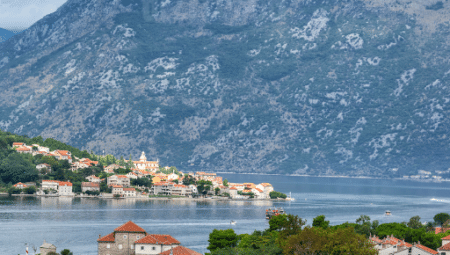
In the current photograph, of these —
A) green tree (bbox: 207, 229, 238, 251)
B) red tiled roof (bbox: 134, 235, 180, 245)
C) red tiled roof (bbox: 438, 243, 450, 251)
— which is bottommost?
red tiled roof (bbox: 438, 243, 450, 251)

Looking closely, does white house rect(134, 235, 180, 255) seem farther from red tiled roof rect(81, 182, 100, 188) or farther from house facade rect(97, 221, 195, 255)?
red tiled roof rect(81, 182, 100, 188)

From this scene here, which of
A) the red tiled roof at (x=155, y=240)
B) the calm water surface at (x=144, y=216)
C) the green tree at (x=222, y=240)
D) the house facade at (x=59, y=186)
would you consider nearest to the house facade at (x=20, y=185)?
the house facade at (x=59, y=186)

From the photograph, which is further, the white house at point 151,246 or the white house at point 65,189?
the white house at point 65,189

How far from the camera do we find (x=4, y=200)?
6358 inches

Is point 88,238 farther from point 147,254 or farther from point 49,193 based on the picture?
point 49,193

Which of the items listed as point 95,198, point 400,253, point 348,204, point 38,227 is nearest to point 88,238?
point 38,227

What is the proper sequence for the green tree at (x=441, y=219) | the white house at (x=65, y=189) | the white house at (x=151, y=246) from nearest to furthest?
the white house at (x=151, y=246) → the green tree at (x=441, y=219) → the white house at (x=65, y=189)

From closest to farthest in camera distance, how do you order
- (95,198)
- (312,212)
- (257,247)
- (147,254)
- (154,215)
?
(147,254) → (257,247) → (154,215) → (312,212) → (95,198)

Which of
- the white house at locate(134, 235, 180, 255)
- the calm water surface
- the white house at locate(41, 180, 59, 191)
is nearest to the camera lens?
the white house at locate(134, 235, 180, 255)

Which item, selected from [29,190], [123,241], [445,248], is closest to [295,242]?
[123,241]

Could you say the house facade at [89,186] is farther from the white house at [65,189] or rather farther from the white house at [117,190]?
A: the white house at [117,190]

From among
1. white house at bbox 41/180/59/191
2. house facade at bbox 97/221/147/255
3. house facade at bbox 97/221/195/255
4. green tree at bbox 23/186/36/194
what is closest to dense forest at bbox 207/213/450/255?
house facade at bbox 97/221/195/255

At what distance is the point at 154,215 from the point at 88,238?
38.8 meters

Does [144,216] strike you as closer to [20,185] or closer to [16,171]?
[20,185]
